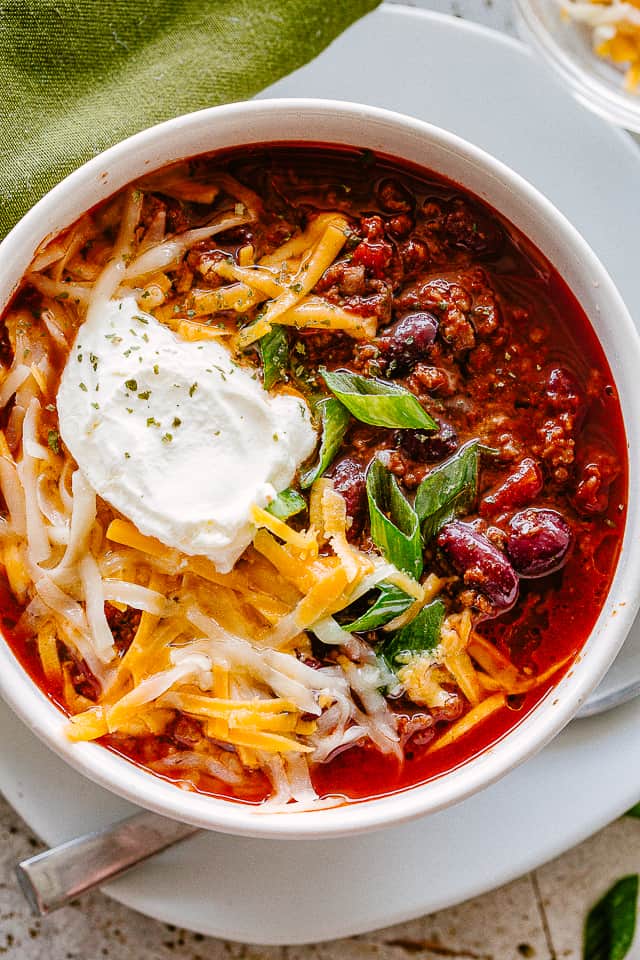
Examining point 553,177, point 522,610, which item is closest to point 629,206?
point 553,177

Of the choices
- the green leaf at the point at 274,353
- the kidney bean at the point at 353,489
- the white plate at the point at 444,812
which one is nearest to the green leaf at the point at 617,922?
the white plate at the point at 444,812

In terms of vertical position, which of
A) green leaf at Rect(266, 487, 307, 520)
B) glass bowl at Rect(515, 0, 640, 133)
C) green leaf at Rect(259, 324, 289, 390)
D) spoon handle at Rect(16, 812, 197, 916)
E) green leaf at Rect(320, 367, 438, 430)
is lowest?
spoon handle at Rect(16, 812, 197, 916)

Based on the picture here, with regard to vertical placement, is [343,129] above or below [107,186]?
above

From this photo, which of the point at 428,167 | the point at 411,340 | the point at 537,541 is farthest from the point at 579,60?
the point at 537,541

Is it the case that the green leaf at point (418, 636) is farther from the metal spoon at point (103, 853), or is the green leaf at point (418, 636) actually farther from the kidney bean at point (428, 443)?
the metal spoon at point (103, 853)

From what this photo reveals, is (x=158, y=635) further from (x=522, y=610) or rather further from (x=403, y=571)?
(x=522, y=610)

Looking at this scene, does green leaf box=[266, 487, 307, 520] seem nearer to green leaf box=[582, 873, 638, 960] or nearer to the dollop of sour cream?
the dollop of sour cream

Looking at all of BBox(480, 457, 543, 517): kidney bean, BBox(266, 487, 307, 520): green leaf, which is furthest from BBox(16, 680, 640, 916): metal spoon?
BBox(266, 487, 307, 520): green leaf
